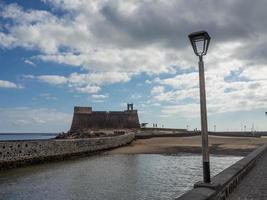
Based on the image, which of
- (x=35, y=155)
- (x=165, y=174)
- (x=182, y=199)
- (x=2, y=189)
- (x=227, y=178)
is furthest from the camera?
(x=35, y=155)

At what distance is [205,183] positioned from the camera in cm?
750

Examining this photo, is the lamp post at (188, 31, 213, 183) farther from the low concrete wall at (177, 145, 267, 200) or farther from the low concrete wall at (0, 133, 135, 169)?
the low concrete wall at (0, 133, 135, 169)

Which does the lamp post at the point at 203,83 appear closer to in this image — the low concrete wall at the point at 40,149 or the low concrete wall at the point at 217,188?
the low concrete wall at the point at 217,188

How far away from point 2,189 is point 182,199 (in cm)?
1196

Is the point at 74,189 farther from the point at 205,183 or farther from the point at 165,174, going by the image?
the point at 205,183

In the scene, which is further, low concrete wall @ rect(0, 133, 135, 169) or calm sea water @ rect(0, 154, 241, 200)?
low concrete wall @ rect(0, 133, 135, 169)

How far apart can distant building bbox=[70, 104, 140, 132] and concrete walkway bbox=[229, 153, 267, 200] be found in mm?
69852

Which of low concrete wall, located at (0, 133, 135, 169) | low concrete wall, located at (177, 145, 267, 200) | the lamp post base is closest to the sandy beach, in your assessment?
low concrete wall, located at (0, 133, 135, 169)

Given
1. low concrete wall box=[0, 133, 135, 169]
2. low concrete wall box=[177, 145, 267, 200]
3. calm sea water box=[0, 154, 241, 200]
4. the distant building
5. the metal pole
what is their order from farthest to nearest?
the distant building < low concrete wall box=[0, 133, 135, 169] < calm sea water box=[0, 154, 241, 200] < the metal pole < low concrete wall box=[177, 145, 267, 200]

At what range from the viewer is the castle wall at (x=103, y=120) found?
82.1 meters

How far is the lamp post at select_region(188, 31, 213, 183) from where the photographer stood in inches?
288

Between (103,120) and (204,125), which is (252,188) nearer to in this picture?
(204,125)

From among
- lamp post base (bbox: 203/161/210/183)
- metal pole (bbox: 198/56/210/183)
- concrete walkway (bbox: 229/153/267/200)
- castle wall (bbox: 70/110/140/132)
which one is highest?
castle wall (bbox: 70/110/140/132)

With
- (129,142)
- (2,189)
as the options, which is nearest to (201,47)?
(2,189)
